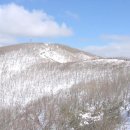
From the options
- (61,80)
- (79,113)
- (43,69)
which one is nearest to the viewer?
(79,113)

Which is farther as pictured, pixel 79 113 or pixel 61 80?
pixel 61 80

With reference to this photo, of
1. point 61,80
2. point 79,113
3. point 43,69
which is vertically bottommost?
point 79,113

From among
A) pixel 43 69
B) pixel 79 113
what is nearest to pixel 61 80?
pixel 43 69

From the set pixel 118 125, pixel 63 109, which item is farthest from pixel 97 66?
pixel 118 125

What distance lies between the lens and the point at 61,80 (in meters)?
20.7

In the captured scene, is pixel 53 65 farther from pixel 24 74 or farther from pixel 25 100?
pixel 25 100

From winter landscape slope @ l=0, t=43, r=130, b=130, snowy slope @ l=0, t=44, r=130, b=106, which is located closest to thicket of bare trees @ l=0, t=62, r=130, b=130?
winter landscape slope @ l=0, t=43, r=130, b=130

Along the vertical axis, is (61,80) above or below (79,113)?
above

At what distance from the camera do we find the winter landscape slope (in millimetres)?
10891

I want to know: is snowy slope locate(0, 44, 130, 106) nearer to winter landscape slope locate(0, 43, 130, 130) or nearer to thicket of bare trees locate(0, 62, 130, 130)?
winter landscape slope locate(0, 43, 130, 130)

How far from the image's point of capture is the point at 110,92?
11.9 meters

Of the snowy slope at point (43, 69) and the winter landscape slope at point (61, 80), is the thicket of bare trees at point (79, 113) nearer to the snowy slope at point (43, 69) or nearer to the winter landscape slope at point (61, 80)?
the winter landscape slope at point (61, 80)

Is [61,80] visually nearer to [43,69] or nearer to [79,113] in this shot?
[43,69]

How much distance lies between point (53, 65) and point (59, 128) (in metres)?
16.6
